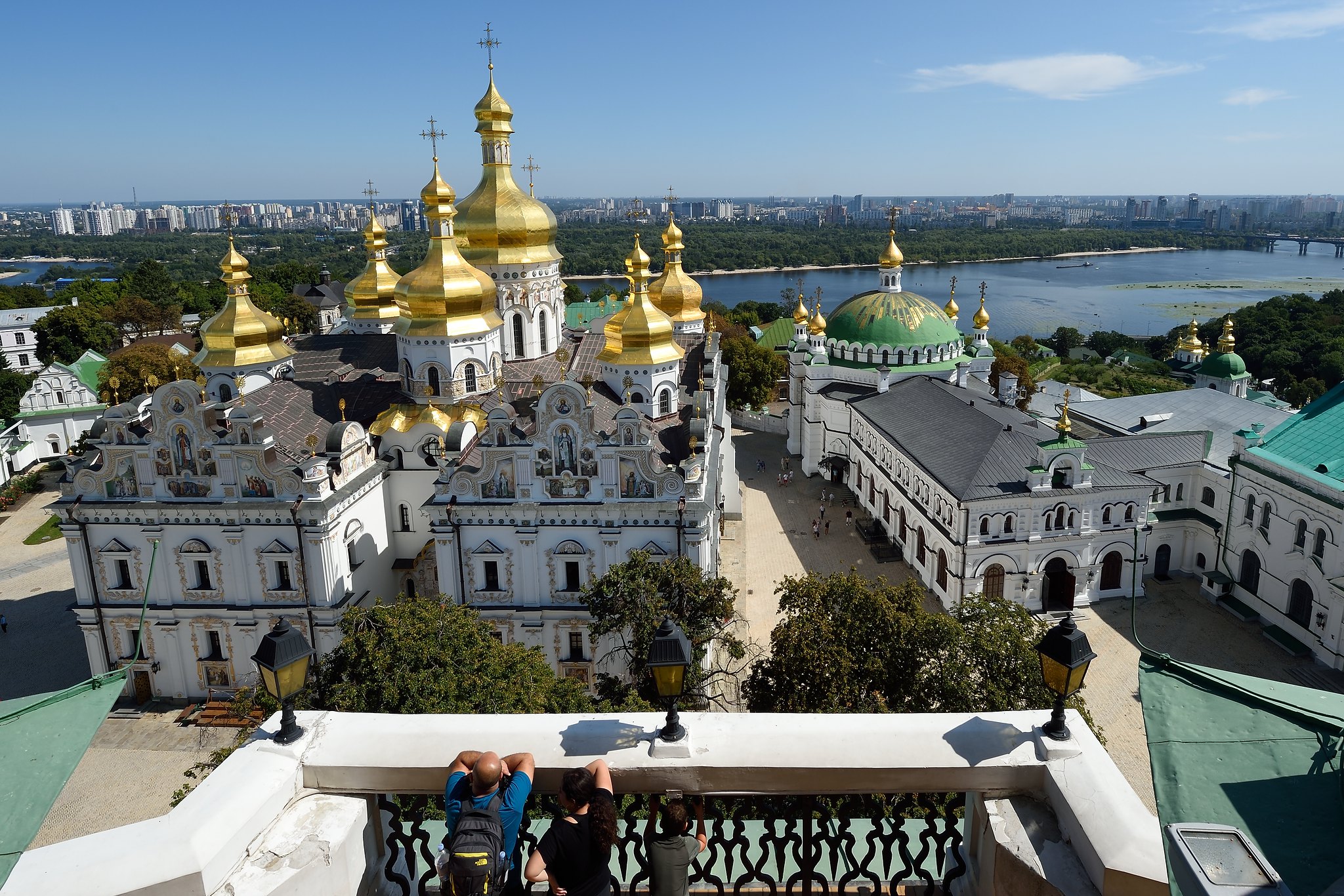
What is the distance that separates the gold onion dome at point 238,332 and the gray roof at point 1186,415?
79.6ft

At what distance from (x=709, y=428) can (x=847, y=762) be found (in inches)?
626

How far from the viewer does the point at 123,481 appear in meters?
16.5

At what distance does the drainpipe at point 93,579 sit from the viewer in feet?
53.9

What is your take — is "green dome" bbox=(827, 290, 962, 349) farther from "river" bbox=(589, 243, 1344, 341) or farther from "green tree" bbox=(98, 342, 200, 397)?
"river" bbox=(589, 243, 1344, 341)

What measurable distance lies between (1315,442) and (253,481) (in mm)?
23054

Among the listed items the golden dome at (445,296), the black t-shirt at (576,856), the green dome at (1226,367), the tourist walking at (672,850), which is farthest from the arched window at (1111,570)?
the black t-shirt at (576,856)

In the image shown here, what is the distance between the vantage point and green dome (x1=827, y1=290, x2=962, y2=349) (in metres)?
31.2

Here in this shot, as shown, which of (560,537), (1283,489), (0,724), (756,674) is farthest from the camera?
(1283,489)

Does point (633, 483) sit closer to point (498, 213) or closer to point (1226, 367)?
Result: point (498, 213)

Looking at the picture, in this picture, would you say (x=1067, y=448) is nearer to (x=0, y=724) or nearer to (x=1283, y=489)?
(x=1283, y=489)

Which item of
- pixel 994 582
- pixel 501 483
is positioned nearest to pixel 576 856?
pixel 501 483

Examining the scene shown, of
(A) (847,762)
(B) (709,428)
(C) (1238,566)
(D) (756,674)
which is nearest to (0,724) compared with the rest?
(A) (847,762)

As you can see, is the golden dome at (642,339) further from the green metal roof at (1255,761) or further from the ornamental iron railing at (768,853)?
the green metal roof at (1255,761)

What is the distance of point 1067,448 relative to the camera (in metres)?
20.2
